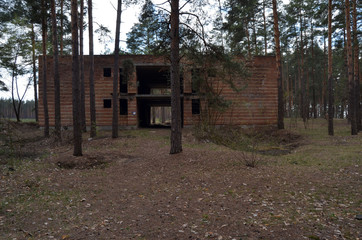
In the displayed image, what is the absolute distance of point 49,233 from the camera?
4.29m

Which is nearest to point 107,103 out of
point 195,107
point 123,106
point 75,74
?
point 123,106

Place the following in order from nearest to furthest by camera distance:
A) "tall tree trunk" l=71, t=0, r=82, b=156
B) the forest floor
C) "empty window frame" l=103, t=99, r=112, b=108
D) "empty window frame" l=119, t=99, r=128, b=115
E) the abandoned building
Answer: the forest floor → "tall tree trunk" l=71, t=0, r=82, b=156 → the abandoned building → "empty window frame" l=103, t=99, r=112, b=108 → "empty window frame" l=119, t=99, r=128, b=115

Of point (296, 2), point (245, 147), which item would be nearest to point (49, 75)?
point (245, 147)

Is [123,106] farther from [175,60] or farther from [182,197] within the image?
[182,197]

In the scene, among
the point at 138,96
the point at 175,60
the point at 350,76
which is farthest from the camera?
the point at 138,96

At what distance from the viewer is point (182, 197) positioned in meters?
6.11

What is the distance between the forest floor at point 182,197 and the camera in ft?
14.0

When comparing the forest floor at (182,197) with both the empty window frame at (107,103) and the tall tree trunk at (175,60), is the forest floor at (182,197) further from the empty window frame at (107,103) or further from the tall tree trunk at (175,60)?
the empty window frame at (107,103)

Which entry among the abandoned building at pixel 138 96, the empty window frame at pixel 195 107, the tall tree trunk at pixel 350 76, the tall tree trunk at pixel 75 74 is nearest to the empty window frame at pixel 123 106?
the abandoned building at pixel 138 96

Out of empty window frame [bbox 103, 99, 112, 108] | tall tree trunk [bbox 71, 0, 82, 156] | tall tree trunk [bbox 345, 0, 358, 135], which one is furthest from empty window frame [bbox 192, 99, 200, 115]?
tall tree trunk [bbox 71, 0, 82, 156]

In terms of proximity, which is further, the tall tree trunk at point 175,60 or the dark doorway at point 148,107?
the dark doorway at point 148,107

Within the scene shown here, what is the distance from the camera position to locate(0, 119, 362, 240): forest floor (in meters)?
4.28

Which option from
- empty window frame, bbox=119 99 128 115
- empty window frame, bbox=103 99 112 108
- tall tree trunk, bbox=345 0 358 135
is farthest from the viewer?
empty window frame, bbox=119 99 128 115

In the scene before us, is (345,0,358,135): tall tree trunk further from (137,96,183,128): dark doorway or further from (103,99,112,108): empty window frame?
(103,99,112,108): empty window frame
